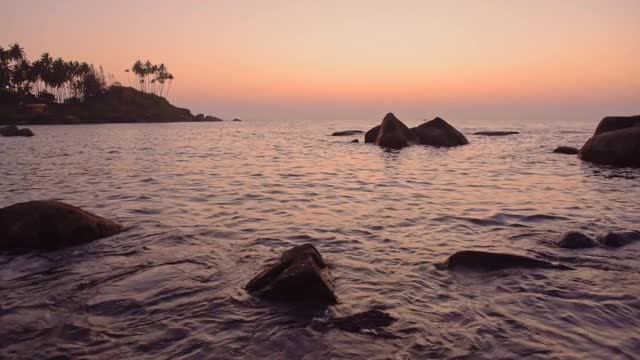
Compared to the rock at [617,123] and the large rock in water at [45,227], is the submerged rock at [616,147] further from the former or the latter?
the large rock in water at [45,227]

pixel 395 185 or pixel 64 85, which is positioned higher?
pixel 64 85

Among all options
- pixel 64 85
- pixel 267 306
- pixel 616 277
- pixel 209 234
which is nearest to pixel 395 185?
pixel 209 234

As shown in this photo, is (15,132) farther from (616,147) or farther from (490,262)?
(616,147)

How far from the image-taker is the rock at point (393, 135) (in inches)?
1273

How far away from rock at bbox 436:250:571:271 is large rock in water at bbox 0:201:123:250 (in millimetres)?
6334

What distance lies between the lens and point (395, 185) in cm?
1468

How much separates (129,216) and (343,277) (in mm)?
6094

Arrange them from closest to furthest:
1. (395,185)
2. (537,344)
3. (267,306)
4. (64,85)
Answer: (537,344), (267,306), (395,185), (64,85)

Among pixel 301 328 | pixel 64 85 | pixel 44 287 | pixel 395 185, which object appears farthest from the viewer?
pixel 64 85

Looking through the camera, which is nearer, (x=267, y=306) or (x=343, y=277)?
(x=267, y=306)

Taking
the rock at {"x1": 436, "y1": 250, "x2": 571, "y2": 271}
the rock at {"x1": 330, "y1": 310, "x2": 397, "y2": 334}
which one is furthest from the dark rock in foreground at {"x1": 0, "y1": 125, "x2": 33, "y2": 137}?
the rock at {"x1": 330, "y1": 310, "x2": 397, "y2": 334}

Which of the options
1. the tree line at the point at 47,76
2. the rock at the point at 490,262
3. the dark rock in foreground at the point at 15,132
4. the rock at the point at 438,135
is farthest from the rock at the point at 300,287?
the tree line at the point at 47,76

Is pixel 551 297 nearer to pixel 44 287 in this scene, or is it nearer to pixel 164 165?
pixel 44 287

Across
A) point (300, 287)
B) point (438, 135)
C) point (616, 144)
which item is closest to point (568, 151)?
point (616, 144)
